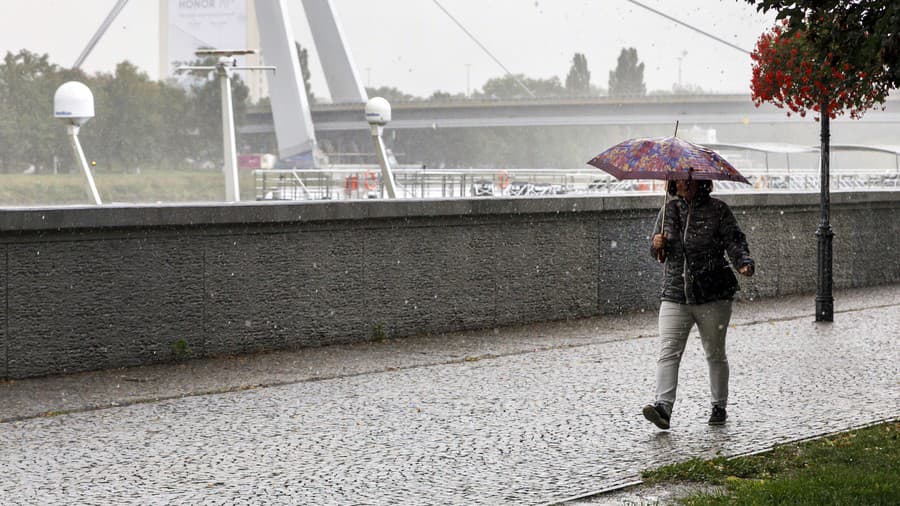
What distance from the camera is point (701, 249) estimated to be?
7043 millimetres

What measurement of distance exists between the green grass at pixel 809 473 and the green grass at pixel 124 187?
2312 inches

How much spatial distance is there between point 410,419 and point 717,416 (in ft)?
5.81

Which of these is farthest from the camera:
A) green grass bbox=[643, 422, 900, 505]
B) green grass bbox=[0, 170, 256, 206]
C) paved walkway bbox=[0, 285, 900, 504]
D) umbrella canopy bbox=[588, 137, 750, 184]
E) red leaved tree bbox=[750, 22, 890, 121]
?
green grass bbox=[0, 170, 256, 206]

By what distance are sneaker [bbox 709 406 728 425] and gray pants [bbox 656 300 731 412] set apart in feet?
0.08

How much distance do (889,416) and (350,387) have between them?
344 centimetres

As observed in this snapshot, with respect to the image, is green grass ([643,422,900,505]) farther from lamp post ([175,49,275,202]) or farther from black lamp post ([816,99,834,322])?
lamp post ([175,49,275,202])

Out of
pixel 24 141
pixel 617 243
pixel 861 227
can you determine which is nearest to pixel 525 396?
pixel 617 243

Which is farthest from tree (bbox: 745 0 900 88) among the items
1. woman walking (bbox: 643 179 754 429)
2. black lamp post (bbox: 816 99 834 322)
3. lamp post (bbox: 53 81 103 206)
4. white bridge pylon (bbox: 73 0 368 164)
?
white bridge pylon (bbox: 73 0 368 164)

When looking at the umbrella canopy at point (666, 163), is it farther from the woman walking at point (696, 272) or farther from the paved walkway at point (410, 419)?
the paved walkway at point (410, 419)

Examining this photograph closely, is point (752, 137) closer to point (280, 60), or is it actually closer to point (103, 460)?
point (280, 60)

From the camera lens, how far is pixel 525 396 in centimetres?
805

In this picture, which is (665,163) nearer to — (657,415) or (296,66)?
(657,415)

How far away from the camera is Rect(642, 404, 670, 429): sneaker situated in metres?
6.80

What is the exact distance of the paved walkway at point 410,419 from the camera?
5633 mm
